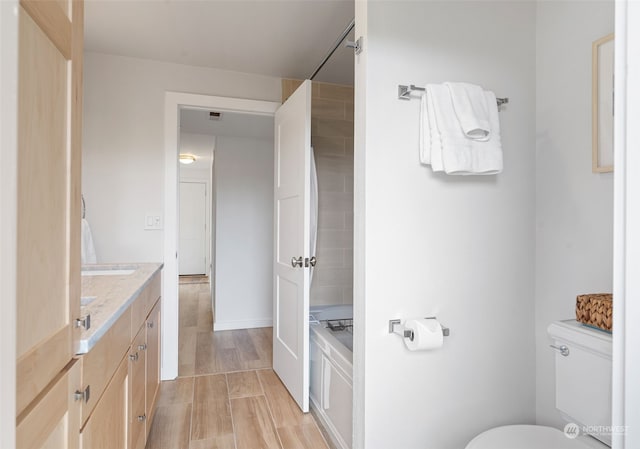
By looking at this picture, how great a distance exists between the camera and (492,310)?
1.58m

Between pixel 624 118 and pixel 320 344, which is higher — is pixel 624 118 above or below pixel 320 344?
above

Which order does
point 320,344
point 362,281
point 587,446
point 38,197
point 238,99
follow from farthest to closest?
point 238,99 → point 320,344 → point 362,281 → point 587,446 → point 38,197

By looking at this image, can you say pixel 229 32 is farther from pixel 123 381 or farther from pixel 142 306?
pixel 123 381

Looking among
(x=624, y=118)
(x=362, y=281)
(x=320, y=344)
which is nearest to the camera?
(x=624, y=118)

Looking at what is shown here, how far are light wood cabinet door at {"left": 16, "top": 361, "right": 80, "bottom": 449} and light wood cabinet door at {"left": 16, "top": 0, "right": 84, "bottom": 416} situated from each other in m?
0.02

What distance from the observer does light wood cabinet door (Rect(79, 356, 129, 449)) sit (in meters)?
0.93

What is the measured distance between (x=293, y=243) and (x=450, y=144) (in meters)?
1.24

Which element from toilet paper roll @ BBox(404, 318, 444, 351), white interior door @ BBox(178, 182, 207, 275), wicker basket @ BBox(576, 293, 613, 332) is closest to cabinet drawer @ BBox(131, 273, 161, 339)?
toilet paper roll @ BBox(404, 318, 444, 351)

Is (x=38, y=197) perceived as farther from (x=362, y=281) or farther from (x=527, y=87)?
(x=527, y=87)

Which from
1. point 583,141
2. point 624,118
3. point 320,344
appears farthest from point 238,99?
point 624,118

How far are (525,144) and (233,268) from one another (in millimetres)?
3235

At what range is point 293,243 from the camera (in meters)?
2.33

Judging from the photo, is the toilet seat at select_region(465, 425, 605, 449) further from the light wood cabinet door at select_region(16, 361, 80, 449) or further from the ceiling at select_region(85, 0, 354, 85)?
the ceiling at select_region(85, 0, 354, 85)

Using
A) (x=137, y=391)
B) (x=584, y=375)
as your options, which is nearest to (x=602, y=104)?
(x=584, y=375)
